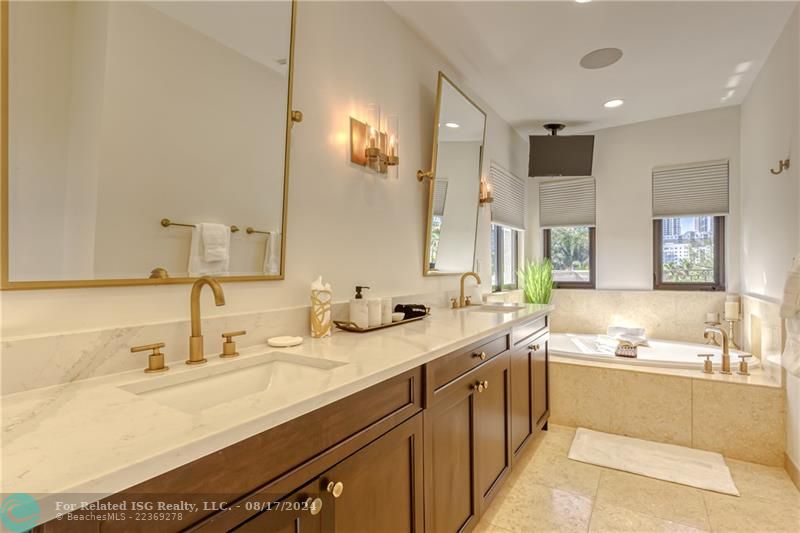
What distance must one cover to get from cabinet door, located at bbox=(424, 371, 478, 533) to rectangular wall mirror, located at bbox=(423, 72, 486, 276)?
109 cm

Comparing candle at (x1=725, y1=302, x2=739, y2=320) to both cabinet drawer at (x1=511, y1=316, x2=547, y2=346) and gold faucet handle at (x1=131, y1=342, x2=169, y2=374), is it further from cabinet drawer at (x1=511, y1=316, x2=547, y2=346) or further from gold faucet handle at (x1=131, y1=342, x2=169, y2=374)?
gold faucet handle at (x1=131, y1=342, x2=169, y2=374)

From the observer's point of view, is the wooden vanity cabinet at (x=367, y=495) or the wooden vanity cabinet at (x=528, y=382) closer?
the wooden vanity cabinet at (x=367, y=495)

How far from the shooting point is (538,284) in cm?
401

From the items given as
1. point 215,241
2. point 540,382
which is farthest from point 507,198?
point 215,241

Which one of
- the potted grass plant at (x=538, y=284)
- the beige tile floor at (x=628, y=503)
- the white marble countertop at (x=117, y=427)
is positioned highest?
the potted grass plant at (x=538, y=284)

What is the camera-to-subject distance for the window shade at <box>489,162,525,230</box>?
3.70m

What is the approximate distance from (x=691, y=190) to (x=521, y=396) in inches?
112

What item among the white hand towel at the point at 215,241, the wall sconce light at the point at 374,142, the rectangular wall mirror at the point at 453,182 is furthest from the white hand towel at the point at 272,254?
the rectangular wall mirror at the point at 453,182

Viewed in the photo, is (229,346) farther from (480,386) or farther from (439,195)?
(439,195)

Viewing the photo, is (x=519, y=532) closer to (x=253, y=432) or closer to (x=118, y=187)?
(x=253, y=432)

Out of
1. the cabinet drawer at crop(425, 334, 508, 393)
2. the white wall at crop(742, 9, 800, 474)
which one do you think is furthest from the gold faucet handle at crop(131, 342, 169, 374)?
the white wall at crop(742, 9, 800, 474)

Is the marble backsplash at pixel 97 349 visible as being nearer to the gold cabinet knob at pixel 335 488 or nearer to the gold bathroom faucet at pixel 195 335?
the gold bathroom faucet at pixel 195 335

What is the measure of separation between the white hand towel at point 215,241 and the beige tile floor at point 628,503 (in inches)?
63.2

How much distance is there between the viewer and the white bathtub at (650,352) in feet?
9.15
